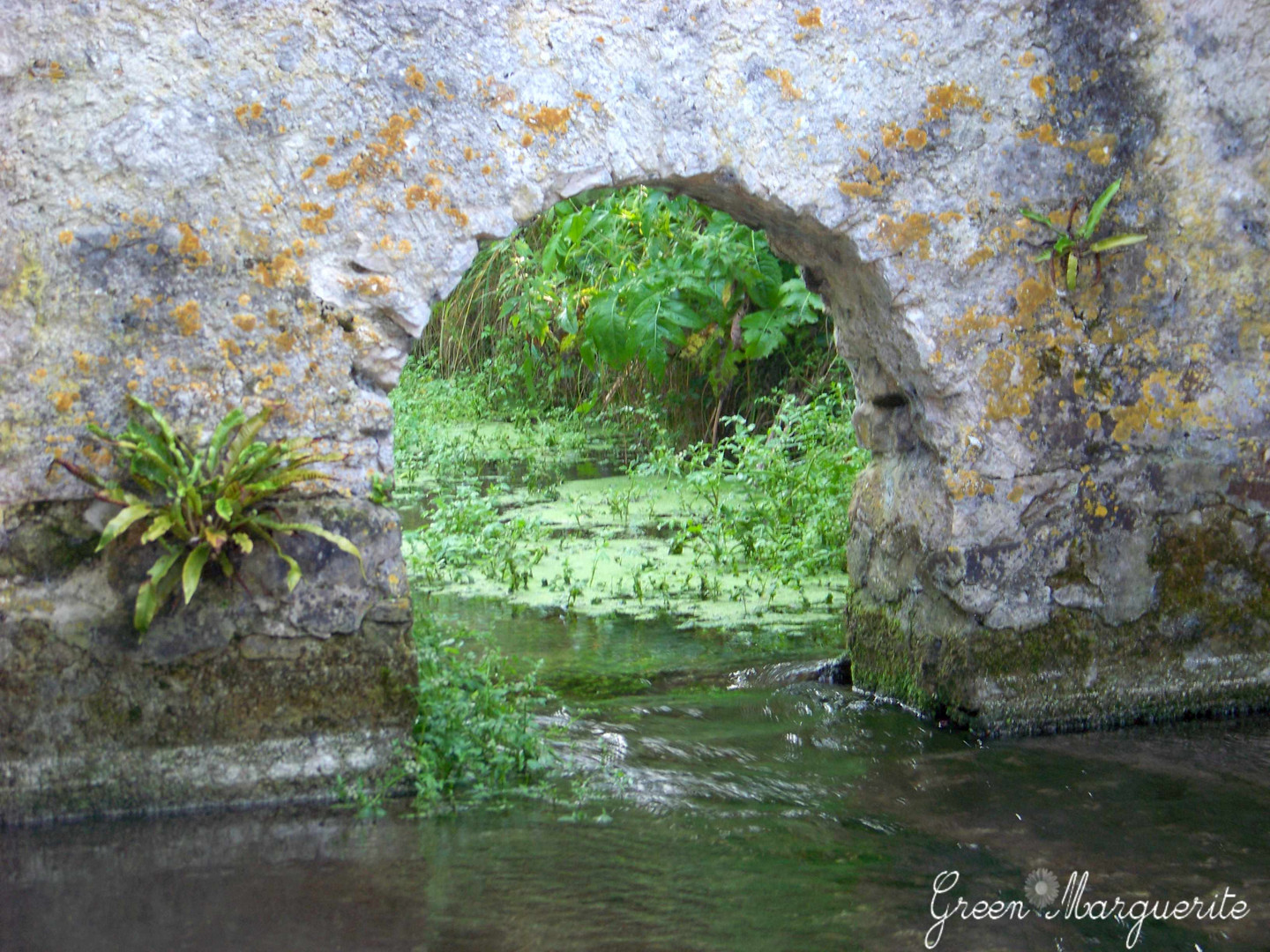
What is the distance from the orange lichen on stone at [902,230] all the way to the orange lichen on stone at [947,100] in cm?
27

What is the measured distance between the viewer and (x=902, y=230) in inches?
134

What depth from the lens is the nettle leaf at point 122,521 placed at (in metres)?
2.74

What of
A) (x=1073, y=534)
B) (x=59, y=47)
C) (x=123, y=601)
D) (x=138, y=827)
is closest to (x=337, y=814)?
(x=138, y=827)

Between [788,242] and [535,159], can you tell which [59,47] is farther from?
[788,242]

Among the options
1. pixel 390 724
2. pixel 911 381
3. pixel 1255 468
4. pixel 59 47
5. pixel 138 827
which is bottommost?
pixel 138 827

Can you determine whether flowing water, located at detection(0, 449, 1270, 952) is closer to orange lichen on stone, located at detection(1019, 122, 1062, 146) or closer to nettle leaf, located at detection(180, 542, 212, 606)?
nettle leaf, located at detection(180, 542, 212, 606)

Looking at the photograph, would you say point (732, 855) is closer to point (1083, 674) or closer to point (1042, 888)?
point (1042, 888)

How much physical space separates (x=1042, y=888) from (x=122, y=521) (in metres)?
2.14

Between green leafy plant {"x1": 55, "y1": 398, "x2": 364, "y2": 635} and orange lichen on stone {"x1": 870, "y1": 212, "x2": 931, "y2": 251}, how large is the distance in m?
1.62

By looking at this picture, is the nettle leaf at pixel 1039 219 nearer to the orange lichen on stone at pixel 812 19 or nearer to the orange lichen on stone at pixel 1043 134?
the orange lichen on stone at pixel 1043 134

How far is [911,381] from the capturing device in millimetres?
3584

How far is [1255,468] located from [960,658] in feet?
3.41

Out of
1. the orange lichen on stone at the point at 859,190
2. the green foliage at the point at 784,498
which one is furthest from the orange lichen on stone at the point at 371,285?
the green foliage at the point at 784,498

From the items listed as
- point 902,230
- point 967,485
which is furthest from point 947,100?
point 967,485
